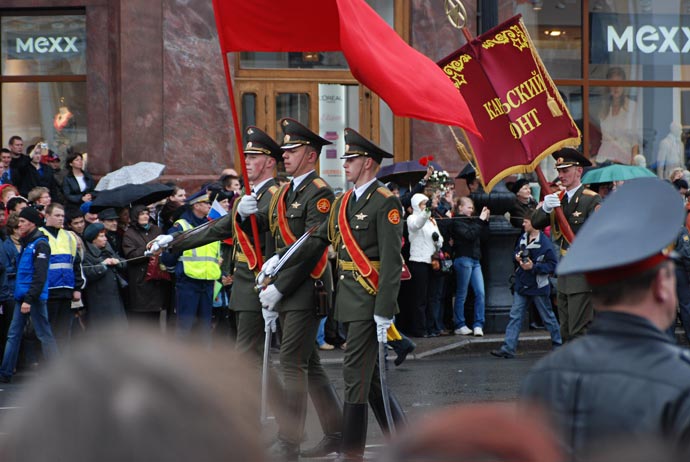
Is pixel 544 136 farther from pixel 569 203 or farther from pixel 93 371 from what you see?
pixel 93 371

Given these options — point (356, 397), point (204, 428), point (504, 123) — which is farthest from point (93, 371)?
point (504, 123)

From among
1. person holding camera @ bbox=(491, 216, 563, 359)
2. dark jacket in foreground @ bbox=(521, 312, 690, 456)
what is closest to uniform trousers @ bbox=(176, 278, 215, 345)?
person holding camera @ bbox=(491, 216, 563, 359)

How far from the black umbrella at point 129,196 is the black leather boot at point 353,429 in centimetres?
629

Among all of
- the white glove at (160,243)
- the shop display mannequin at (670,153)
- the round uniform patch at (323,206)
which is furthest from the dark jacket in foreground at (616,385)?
the shop display mannequin at (670,153)

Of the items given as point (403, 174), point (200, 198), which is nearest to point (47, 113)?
point (200, 198)

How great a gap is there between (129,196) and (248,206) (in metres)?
5.15

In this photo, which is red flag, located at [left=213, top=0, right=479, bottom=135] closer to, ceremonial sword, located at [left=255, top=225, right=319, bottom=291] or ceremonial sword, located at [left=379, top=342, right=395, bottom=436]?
ceremonial sword, located at [left=255, top=225, right=319, bottom=291]

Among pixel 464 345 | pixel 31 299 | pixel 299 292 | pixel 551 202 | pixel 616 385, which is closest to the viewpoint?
pixel 616 385

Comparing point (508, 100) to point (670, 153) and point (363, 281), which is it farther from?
point (670, 153)

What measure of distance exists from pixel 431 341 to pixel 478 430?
41.9 ft

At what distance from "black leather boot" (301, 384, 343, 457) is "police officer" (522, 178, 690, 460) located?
5183 millimetres

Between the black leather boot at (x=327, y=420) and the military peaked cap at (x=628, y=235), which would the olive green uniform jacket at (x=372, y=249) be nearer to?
the black leather boot at (x=327, y=420)

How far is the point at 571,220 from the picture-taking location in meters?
9.46

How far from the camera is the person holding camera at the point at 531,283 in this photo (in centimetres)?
1338
